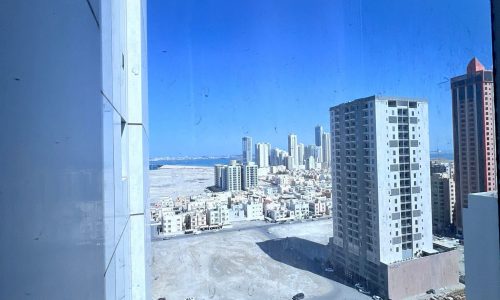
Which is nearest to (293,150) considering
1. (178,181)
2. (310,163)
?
(310,163)

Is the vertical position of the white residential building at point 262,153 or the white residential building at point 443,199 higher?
the white residential building at point 262,153

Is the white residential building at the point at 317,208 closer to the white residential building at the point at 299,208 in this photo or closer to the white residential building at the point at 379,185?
the white residential building at the point at 299,208

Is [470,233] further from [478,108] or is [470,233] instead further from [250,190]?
[250,190]

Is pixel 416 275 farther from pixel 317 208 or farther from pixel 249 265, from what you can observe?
pixel 249 265

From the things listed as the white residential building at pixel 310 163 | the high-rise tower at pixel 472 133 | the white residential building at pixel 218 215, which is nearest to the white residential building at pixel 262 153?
the white residential building at pixel 310 163

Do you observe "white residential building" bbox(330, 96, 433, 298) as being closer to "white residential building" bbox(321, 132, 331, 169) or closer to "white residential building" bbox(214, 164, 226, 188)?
"white residential building" bbox(321, 132, 331, 169)
